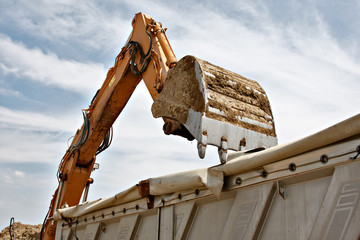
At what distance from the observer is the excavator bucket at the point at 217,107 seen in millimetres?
3502

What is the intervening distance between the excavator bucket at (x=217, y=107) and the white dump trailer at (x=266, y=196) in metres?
0.32

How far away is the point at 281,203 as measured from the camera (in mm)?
2701

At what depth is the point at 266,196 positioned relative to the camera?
2.78m

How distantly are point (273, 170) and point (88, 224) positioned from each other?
2.77 metres

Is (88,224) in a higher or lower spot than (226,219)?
higher

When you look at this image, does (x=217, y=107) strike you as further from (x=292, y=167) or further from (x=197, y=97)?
(x=292, y=167)

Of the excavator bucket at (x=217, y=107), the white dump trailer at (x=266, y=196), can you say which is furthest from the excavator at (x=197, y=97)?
the white dump trailer at (x=266, y=196)

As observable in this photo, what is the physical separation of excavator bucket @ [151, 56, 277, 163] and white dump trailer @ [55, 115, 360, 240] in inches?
12.7

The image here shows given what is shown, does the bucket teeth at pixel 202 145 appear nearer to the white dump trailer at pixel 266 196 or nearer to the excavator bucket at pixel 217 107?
the excavator bucket at pixel 217 107

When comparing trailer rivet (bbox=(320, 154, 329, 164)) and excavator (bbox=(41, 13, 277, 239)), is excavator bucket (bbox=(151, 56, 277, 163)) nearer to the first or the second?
excavator (bbox=(41, 13, 277, 239))

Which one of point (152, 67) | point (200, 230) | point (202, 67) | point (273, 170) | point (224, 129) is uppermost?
point (152, 67)

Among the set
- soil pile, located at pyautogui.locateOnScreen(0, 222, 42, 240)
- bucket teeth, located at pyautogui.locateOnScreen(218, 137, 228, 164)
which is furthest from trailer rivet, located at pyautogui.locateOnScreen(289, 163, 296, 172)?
soil pile, located at pyautogui.locateOnScreen(0, 222, 42, 240)

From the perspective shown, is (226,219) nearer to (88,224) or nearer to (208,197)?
(208,197)

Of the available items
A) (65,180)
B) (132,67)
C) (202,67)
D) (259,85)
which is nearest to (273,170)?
(202,67)
